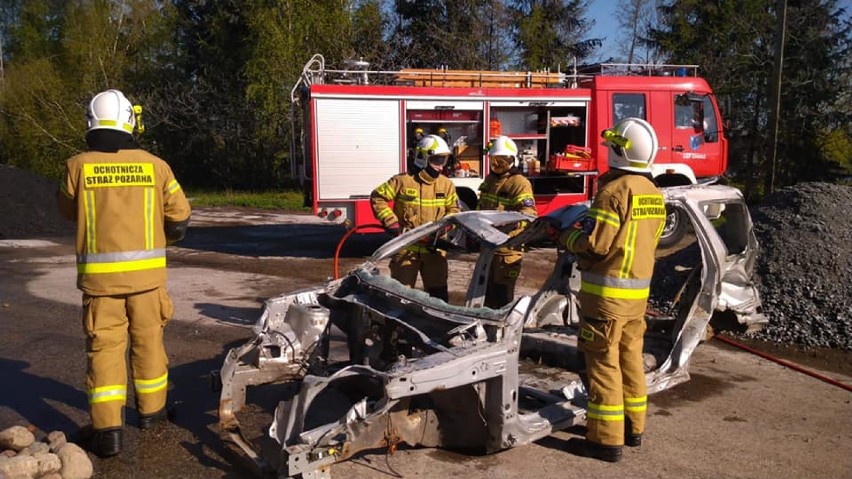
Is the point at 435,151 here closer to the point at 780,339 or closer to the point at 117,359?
the point at 117,359

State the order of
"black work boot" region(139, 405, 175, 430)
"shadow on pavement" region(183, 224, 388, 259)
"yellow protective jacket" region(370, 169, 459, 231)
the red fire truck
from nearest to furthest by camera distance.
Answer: "black work boot" region(139, 405, 175, 430)
"yellow protective jacket" region(370, 169, 459, 231)
the red fire truck
"shadow on pavement" region(183, 224, 388, 259)

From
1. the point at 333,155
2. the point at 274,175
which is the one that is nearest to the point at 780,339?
the point at 333,155

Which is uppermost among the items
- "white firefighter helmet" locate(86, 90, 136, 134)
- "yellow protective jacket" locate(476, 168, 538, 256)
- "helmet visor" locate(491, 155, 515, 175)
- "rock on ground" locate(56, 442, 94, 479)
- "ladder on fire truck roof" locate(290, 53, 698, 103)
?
"ladder on fire truck roof" locate(290, 53, 698, 103)

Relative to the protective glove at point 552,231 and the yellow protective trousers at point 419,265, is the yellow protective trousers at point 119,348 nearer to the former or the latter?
the yellow protective trousers at point 419,265

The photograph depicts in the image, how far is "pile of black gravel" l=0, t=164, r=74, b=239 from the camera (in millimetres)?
13273

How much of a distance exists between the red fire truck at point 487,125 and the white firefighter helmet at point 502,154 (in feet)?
14.6

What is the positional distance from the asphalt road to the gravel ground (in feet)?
2.90

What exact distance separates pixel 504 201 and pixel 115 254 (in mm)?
3235

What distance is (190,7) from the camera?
26.6 metres

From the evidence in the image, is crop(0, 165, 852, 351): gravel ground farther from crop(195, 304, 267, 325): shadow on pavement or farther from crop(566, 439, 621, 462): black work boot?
crop(195, 304, 267, 325): shadow on pavement

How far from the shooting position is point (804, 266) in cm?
713

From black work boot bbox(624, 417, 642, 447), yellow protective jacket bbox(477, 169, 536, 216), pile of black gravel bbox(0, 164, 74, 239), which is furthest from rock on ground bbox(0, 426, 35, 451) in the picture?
pile of black gravel bbox(0, 164, 74, 239)

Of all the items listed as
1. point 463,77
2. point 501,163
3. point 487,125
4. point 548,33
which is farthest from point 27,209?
point 548,33

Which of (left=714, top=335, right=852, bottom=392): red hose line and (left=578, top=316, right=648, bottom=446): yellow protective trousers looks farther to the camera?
(left=714, top=335, right=852, bottom=392): red hose line
